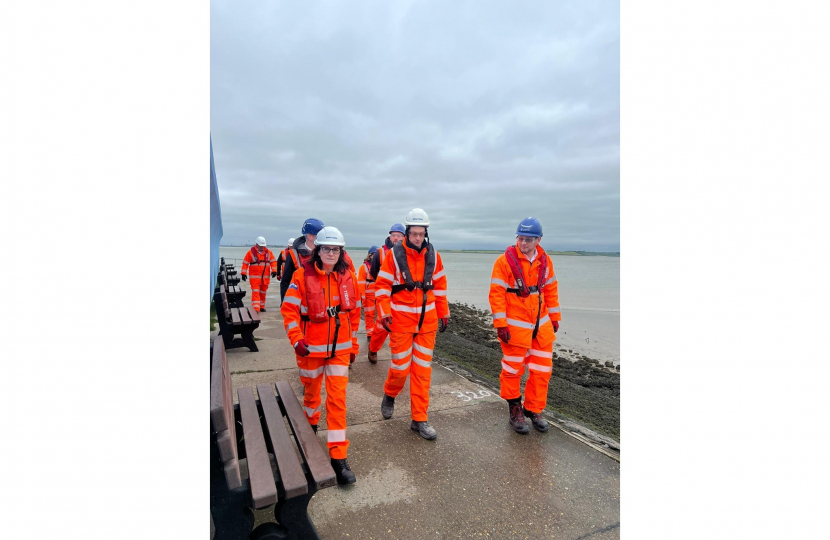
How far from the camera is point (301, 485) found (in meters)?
1.94

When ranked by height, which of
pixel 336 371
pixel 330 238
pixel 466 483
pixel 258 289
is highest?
pixel 330 238

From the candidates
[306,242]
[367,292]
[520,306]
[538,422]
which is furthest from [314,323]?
[367,292]

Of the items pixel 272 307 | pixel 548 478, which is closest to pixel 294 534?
pixel 548 478

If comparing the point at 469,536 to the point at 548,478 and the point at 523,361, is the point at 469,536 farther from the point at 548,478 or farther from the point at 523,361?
the point at 523,361

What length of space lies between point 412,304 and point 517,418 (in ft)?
4.62

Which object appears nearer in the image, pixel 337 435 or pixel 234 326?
pixel 337 435

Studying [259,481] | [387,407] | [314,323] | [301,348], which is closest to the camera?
[259,481]

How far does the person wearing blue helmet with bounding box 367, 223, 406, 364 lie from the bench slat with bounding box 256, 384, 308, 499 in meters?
1.90

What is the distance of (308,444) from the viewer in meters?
2.31

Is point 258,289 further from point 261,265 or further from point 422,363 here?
point 422,363

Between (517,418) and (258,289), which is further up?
(258,289)

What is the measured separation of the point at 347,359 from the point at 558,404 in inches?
127

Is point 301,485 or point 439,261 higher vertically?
point 439,261

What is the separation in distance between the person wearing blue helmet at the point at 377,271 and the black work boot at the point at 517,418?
1.67m
